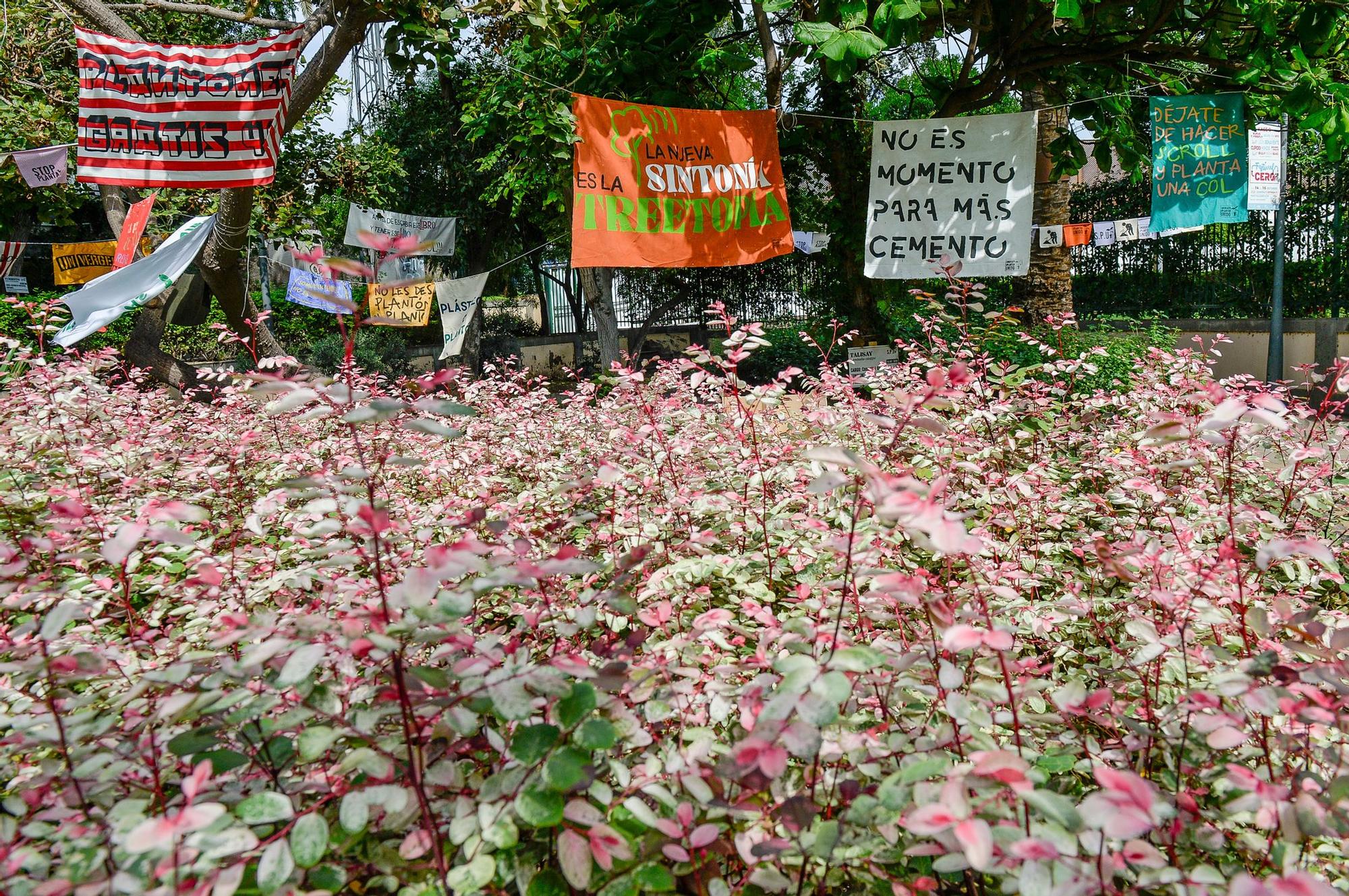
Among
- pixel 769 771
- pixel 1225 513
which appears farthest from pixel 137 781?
pixel 1225 513

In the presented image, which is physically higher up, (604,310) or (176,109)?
(176,109)

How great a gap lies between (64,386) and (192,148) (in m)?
1.89

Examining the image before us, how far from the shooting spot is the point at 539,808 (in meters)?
0.95

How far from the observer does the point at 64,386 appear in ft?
12.0

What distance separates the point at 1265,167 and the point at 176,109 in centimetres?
854

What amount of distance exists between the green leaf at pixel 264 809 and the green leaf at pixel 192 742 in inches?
4.5

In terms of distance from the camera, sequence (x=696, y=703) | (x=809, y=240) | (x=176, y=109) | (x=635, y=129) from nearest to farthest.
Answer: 1. (x=696, y=703)
2. (x=635, y=129)
3. (x=176, y=109)
4. (x=809, y=240)

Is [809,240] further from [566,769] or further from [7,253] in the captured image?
[7,253]

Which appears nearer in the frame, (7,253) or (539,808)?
(539,808)

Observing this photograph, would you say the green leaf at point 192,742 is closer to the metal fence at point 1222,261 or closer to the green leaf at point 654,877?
the green leaf at point 654,877

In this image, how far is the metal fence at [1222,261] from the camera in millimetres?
10008

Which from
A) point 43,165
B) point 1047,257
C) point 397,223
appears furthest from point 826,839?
→ point 397,223

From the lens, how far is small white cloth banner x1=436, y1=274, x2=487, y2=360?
8.45m

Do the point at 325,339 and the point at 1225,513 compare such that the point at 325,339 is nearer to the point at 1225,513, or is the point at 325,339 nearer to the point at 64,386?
the point at 64,386
